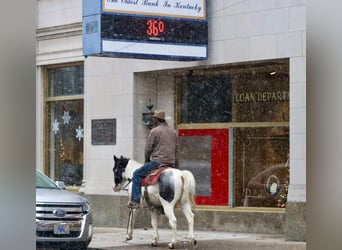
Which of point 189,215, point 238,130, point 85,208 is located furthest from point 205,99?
point 85,208

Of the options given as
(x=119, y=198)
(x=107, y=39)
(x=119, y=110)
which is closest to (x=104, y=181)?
(x=119, y=198)

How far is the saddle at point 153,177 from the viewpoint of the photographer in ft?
28.5

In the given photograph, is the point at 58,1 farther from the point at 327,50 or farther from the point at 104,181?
the point at 327,50

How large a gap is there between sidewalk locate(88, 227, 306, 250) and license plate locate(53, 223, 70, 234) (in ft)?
1.49

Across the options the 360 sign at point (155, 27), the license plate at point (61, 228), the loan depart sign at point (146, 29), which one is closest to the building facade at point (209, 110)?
the loan depart sign at point (146, 29)

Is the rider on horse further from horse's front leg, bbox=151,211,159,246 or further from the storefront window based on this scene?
the storefront window

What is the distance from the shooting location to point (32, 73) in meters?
5.20

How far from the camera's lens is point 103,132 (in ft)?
32.7

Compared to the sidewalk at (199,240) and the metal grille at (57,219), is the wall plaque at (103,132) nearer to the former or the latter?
the sidewalk at (199,240)

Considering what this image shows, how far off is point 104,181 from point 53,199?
8.21ft

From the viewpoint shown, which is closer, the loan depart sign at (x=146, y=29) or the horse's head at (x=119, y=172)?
the loan depart sign at (x=146, y=29)

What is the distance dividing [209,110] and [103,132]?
1485mm

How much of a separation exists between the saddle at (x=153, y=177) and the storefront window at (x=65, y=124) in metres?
0.97

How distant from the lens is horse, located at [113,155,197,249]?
341 inches
